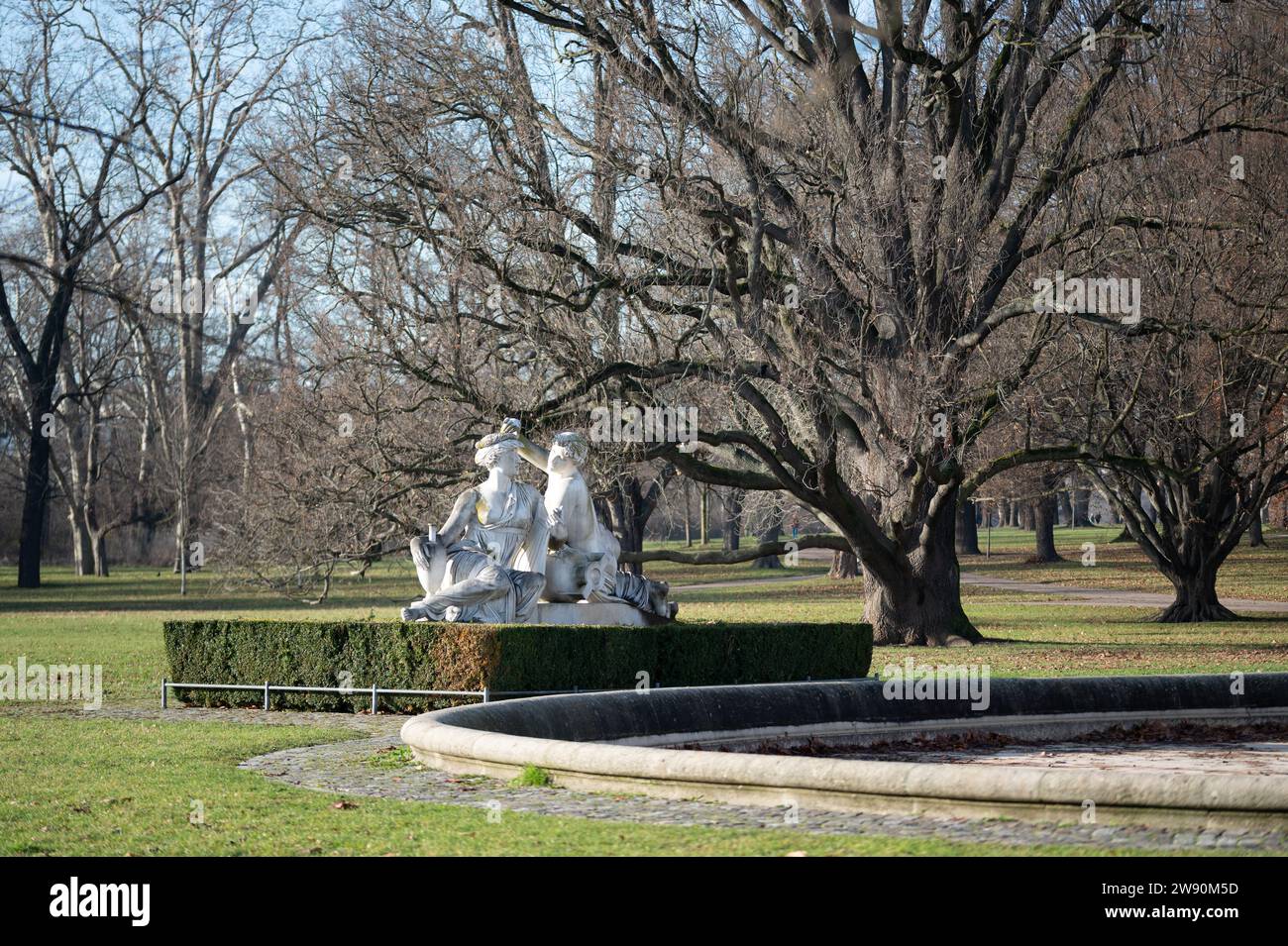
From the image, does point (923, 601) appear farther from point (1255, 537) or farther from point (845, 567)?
point (1255, 537)

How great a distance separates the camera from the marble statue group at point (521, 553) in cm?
1653

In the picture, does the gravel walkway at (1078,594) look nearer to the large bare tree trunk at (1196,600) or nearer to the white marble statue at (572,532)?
the large bare tree trunk at (1196,600)

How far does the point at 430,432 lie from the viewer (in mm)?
25828

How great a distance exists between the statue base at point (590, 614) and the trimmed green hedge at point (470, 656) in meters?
0.62

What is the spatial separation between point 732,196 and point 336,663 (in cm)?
1123

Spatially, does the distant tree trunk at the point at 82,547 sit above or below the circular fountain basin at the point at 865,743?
above

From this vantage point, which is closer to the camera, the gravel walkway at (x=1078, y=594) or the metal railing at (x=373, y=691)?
the metal railing at (x=373, y=691)

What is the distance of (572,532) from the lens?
695 inches

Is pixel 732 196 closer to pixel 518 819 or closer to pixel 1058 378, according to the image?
pixel 1058 378

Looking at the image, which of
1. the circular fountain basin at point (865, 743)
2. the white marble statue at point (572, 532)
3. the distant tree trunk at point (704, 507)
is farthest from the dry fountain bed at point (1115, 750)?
the distant tree trunk at point (704, 507)

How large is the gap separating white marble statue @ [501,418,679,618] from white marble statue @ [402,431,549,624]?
0.33 m

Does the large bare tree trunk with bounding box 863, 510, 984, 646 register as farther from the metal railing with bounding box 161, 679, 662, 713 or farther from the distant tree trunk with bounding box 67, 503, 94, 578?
the distant tree trunk with bounding box 67, 503, 94, 578

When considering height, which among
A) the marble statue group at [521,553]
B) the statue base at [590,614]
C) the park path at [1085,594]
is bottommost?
the park path at [1085,594]
